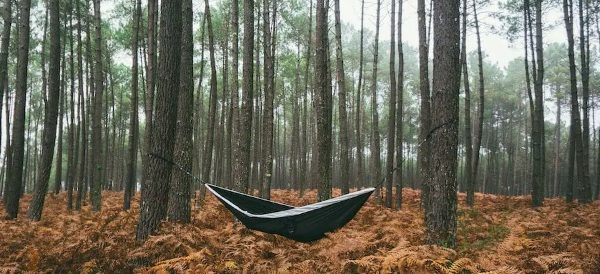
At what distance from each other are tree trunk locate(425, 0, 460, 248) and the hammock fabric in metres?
0.83

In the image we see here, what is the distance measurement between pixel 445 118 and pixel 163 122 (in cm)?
340

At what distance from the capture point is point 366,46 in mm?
24375

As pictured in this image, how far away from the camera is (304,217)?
4820mm

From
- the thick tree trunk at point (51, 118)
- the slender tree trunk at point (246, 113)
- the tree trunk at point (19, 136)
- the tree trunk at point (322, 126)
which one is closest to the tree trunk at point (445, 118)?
the tree trunk at point (322, 126)

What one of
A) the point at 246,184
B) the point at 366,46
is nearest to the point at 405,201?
the point at 246,184

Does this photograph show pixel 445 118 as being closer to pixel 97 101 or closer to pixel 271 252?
pixel 271 252

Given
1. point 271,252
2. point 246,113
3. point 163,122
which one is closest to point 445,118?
point 271,252

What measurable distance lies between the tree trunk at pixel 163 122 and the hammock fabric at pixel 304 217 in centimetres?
74

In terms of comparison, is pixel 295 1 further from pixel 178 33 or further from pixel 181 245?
pixel 181 245

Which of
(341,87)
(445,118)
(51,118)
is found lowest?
(445,118)

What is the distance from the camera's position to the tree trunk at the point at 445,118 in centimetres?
467

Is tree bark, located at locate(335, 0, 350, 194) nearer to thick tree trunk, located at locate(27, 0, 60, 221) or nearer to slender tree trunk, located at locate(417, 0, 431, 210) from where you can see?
slender tree trunk, located at locate(417, 0, 431, 210)

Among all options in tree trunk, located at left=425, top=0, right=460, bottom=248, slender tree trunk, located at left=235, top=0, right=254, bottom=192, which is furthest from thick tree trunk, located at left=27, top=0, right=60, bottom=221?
tree trunk, located at left=425, top=0, right=460, bottom=248

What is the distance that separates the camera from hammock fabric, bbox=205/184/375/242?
15.5 ft
